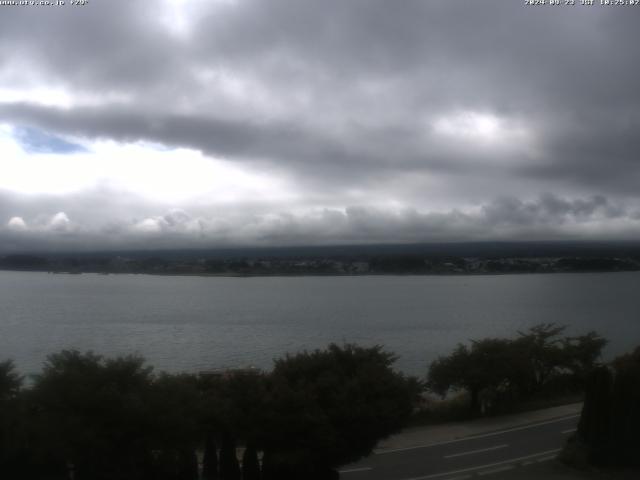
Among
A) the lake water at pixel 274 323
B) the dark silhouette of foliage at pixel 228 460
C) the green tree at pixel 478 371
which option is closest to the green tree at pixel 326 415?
the dark silhouette of foliage at pixel 228 460

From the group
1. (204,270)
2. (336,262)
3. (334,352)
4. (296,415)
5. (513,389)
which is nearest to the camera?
(296,415)

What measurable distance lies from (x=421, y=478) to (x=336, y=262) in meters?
134

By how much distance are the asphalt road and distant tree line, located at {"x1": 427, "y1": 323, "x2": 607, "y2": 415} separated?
443 centimetres

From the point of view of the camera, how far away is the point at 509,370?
27875 mm

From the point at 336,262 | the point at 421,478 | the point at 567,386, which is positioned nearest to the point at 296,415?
the point at 421,478

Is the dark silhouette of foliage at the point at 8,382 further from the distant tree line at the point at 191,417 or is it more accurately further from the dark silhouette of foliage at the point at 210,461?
the dark silhouette of foliage at the point at 210,461

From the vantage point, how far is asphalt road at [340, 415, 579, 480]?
17.0 meters

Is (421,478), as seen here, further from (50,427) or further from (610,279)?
(610,279)

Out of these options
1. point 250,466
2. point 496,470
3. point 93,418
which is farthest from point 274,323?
point 93,418

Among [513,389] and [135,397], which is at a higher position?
[135,397]

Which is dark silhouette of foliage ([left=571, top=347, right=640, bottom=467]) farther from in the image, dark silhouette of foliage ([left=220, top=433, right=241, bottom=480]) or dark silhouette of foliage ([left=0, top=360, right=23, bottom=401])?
dark silhouette of foliage ([left=0, top=360, right=23, bottom=401])

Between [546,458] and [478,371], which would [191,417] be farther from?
A: [478,371]

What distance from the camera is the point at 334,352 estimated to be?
54.0 feet

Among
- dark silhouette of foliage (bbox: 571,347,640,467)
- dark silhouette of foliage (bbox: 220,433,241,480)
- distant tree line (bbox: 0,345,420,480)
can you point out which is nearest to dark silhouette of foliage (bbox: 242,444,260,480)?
distant tree line (bbox: 0,345,420,480)
